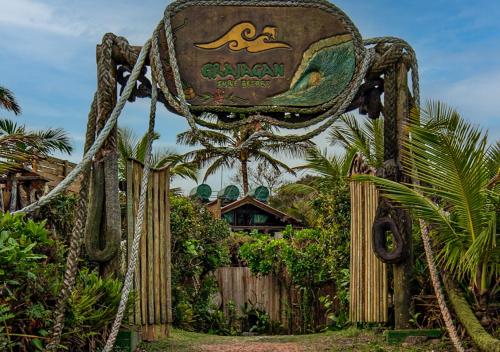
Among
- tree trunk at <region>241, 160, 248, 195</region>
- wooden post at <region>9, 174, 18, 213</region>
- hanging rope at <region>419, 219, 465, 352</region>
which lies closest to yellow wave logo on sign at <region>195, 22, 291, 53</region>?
hanging rope at <region>419, 219, 465, 352</region>

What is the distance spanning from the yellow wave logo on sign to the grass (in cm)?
307

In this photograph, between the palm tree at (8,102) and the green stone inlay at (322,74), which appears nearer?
the green stone inlay at (322,74)

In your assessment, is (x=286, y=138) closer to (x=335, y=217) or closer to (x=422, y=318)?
(x=422, y=318)

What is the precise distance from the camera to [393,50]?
23.0ft

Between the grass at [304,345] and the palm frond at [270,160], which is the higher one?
the palm frond at [270,160]

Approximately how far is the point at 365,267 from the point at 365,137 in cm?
631

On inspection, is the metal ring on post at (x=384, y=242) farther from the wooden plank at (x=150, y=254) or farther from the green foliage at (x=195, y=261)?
the green foliage at (x=195, y=261)

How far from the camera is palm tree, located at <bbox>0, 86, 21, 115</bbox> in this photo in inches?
936

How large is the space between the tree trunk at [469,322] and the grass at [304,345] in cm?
43

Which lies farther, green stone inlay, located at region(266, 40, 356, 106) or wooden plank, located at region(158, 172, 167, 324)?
wooden plank, located at region(158, 172, 167, 324)

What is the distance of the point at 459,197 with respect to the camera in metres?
6.12

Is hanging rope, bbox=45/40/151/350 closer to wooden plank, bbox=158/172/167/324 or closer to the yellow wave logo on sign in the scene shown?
the yellow wave logo on sign

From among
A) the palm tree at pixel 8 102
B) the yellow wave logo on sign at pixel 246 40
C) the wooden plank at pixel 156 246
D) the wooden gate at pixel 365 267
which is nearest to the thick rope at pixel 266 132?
the yellow wave logo on sign at pixel 246 40

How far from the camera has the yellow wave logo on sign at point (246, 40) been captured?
7008 millimetres
